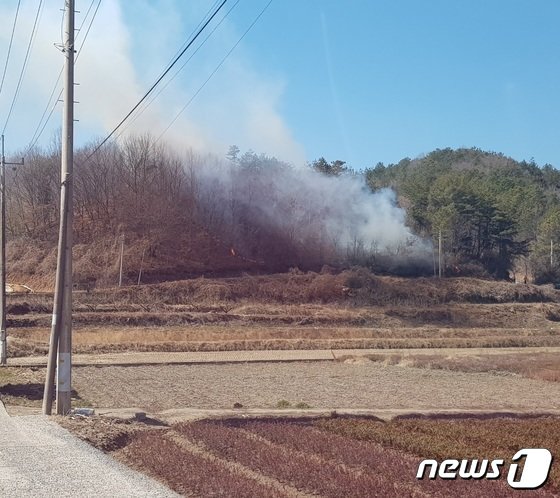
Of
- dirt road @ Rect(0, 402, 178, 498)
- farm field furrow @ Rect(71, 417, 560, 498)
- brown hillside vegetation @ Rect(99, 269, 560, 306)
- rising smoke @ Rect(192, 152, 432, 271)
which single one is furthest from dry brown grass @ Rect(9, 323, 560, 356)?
dirt road @ Rect(0, 402, 178, 498)

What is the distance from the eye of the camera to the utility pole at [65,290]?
18.8 m

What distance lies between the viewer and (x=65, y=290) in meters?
19.4

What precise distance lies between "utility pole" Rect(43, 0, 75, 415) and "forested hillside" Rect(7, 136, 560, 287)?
53531 millimetres

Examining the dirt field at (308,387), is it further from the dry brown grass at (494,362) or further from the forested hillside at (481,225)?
the forested hillside at (481,225)

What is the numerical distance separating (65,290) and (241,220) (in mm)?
60697

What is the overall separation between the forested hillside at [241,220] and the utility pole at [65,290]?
5353 centimetres

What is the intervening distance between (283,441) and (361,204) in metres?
65.1

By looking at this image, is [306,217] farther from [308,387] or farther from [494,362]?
[308,387]

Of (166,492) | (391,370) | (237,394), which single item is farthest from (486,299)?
(166,492)

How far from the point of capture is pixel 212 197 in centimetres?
8056

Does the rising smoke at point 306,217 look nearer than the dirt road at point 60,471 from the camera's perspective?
No

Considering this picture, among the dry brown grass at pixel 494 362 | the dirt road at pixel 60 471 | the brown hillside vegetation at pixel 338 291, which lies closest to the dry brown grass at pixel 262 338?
the dry brown grass at pixel 494 362

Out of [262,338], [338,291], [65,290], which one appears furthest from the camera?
[338,291]

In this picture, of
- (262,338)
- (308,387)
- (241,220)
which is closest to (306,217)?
(241,220)
